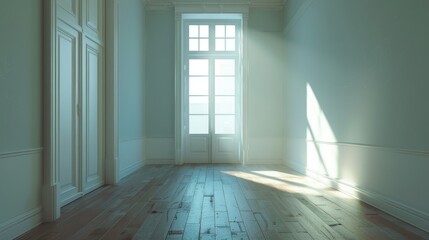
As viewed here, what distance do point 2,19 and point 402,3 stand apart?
3.34 m

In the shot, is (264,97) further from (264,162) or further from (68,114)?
(68,114)

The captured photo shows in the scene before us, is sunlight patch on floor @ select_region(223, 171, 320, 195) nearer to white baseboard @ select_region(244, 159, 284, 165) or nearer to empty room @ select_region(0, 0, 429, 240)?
empty room @ select_region(0, 0, 429, 240)

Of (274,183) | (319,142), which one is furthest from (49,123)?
(319,142)

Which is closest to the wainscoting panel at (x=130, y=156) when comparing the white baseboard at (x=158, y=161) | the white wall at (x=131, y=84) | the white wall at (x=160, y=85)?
the white wall at (x=131, y=84)

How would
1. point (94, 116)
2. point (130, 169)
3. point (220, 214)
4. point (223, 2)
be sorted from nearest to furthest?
1. point (220, 214)
2. point (94, 116)
3. point (130, 169)
4. point (223, 2)

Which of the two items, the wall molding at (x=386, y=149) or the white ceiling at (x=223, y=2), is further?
the white ceiling at (x=223, y=2)

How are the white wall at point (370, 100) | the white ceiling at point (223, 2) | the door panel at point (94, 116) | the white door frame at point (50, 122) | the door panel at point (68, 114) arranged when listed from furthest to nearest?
the white ceiling at point (223, 2), the door panel at point (94, 116), the door panel at point (68, 114), the white door frame at point (50, 122), the white wall at point (370, 100)

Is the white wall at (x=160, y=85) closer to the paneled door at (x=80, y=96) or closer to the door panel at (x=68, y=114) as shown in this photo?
the paneled door at (x=80, y=96)

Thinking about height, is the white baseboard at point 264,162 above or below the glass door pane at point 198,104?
below

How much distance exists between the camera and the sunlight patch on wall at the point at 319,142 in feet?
17.5

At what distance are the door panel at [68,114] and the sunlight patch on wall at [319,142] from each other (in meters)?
3.31

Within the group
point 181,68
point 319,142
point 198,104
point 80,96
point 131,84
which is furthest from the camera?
point 198,104

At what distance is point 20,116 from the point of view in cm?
308

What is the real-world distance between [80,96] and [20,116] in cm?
161
